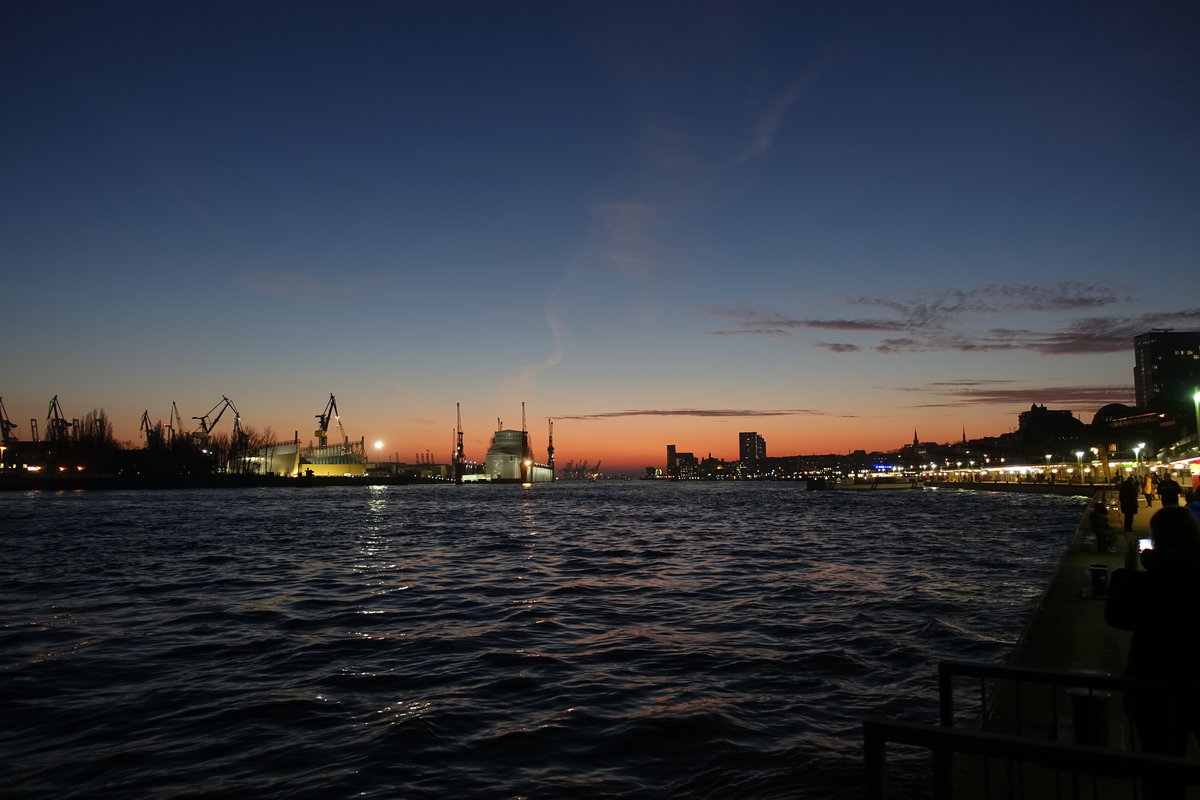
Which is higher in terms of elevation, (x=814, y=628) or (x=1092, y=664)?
(x=1092, y=664)

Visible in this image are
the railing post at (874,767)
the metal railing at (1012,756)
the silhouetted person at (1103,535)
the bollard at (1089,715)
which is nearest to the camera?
the metal railing at (1012,756)

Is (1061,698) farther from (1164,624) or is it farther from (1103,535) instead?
(1103,535)

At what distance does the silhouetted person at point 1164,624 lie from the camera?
5297 millimetres

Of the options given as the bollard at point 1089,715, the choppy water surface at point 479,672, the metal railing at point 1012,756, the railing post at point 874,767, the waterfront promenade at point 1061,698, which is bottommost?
the choppy water surface at point 479,672

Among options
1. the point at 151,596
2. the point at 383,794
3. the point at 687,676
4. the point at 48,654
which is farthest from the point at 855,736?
the point at 151,596

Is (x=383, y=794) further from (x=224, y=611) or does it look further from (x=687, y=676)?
(x=224, y=611)

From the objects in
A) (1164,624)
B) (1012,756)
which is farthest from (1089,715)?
(1012,756)

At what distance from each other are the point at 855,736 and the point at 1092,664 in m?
3.57

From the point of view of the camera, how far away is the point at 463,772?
8453 mm

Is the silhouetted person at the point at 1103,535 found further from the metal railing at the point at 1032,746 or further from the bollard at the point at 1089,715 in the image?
the bollard at the point at 1089,715

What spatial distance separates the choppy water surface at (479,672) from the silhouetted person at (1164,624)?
11.1ft

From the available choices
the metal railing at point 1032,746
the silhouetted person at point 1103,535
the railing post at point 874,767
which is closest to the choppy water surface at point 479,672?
the metal railing at point 1032,746

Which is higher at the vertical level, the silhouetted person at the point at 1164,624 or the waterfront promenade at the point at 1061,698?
the silhouetted person at the point at 1164,624

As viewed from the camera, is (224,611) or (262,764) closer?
(262,764)
